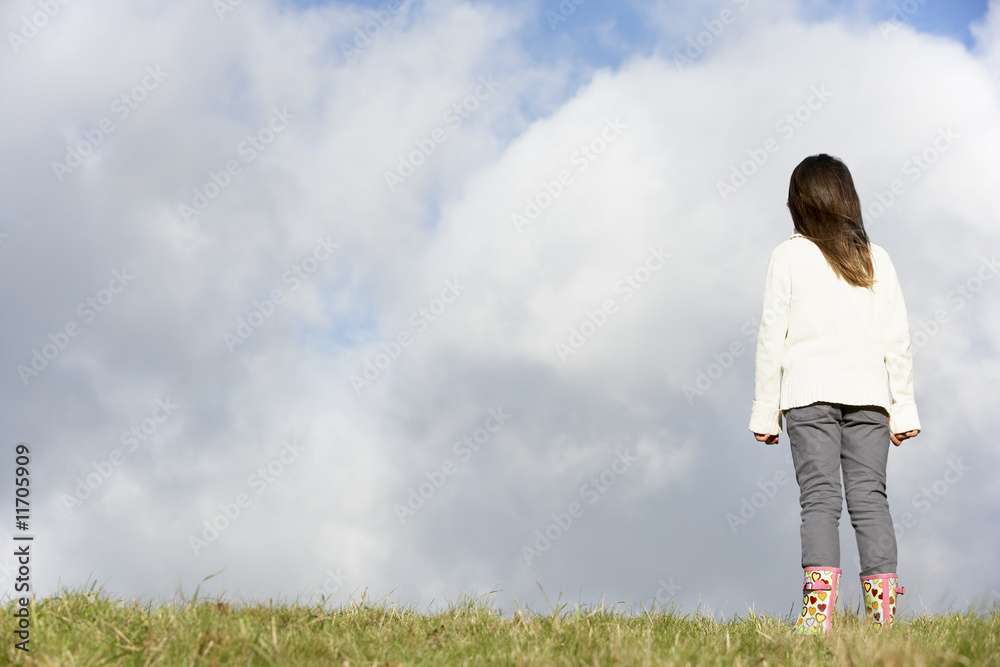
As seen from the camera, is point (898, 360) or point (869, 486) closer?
point (869, 486)

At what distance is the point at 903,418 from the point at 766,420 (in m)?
0.92

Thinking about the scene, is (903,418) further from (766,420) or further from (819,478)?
(766,420)

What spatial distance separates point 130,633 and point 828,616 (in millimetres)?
3723

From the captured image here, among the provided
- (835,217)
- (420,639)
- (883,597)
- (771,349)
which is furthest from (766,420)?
(420,639)

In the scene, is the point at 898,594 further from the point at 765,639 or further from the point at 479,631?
the point at 479,631

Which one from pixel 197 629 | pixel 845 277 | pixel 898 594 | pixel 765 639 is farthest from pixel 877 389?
pixel 197 629

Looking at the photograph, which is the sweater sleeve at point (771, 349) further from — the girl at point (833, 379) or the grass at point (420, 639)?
the grass at point (420, 639)

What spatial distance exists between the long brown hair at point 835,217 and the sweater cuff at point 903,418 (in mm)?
801

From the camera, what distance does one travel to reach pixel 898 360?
5.27 metres

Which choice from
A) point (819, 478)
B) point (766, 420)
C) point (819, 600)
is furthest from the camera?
point (766, 420)

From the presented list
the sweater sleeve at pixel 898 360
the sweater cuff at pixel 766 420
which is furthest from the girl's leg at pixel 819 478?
the sweater sleeve at pixel 898 360

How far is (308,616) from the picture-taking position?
4.51 m

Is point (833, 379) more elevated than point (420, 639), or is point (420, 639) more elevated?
point (833, 379)

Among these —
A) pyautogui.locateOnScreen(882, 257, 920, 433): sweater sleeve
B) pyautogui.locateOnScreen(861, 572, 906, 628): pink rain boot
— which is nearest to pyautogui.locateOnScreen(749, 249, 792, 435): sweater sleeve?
pyautogui.locateOnScreen(882, 257, 920, 433): sweater sleeve
